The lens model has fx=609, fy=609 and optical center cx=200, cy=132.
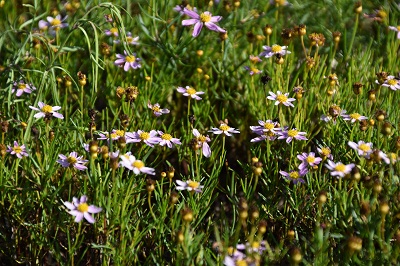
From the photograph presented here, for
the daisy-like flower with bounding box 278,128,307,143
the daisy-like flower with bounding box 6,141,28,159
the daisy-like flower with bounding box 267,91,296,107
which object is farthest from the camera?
the daisy-like flower with bounding box 267,91,296,107

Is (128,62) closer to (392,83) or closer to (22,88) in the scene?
(22,88)

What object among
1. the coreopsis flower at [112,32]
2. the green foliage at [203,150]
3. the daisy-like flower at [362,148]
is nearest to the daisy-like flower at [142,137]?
the green foliage at [203,150]

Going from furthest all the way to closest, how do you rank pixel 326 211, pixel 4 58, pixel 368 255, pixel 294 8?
pixel 294 8, pixel 4 58, pixel 326 211, pixel 368 255

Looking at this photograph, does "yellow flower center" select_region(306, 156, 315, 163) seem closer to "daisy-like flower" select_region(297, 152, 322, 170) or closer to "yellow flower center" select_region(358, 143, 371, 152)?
"daisy-like flower" select_region(297, 152, 322, 170)

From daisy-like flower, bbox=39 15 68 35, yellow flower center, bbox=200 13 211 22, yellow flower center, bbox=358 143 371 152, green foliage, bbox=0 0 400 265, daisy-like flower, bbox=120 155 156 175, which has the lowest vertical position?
green foliage, bbox=0 0 400 265

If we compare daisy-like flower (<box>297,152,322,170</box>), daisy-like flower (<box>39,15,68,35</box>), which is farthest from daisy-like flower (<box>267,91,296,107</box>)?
daisy-like flower (<box>39,15,68,35</box>)

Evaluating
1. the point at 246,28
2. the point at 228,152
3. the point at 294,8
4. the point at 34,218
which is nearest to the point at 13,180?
the point at 34,218

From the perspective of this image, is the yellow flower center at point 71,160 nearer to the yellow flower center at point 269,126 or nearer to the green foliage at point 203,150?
the green foliage at point 203,150

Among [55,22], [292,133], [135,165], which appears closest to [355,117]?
[292,133]

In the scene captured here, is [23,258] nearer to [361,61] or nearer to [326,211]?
[326,211]
